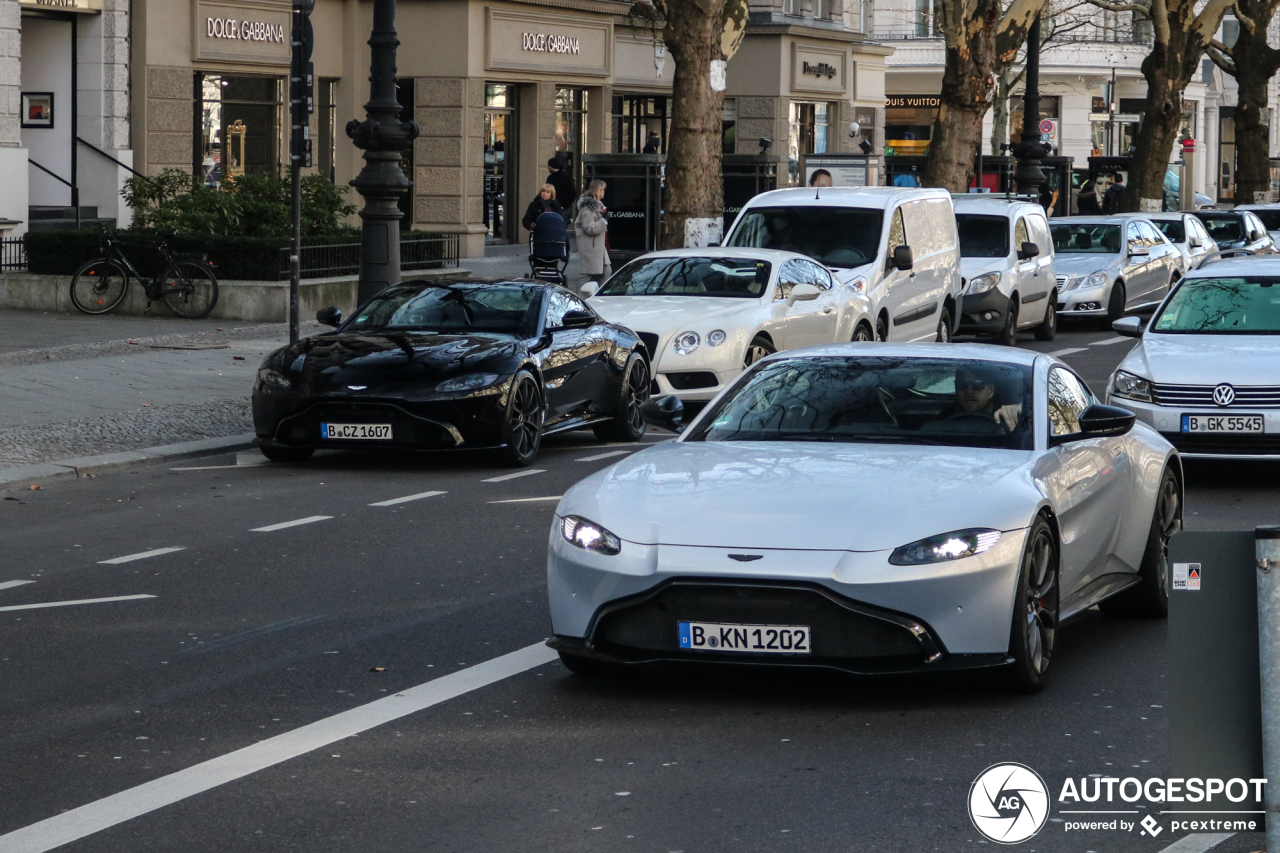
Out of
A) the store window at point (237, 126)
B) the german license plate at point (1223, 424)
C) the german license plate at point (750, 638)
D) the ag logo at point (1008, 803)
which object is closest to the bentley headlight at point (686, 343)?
the german license plate at point (1223, 424)

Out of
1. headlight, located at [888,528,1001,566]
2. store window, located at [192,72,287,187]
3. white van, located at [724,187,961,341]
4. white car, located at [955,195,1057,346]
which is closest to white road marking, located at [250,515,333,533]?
headlight, located at [888,528,1001,566]

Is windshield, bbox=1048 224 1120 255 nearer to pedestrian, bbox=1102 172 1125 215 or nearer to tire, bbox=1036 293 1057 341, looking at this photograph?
tire, bbox=1036 293 1057 341

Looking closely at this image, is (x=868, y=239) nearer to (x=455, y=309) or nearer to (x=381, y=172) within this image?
(x=381, y=172)

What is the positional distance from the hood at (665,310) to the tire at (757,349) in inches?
11.5

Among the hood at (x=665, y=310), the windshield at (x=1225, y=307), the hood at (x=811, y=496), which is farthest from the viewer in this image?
the hood at (x=665, y=310)

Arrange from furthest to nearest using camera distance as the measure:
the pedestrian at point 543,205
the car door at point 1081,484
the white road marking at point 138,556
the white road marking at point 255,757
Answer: the pedestrian at point 543,205 < the white road marking at point 138,556 < the car door at point 1081,484 < the white road marking at point 255,757

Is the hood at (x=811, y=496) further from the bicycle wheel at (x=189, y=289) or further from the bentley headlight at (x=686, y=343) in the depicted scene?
the bicycle wheel at (x=189, y=289)

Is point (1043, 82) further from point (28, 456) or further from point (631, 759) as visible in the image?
point (631, 759)

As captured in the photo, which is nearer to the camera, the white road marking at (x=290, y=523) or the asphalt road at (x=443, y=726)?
the asphalt road at (x=443, y=726)

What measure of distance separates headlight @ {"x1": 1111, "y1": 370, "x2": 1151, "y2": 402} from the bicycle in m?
13.0

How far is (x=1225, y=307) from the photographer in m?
14.1

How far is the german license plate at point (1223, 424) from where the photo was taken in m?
12.7

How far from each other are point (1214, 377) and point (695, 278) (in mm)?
6002

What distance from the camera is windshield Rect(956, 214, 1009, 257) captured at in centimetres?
2542
